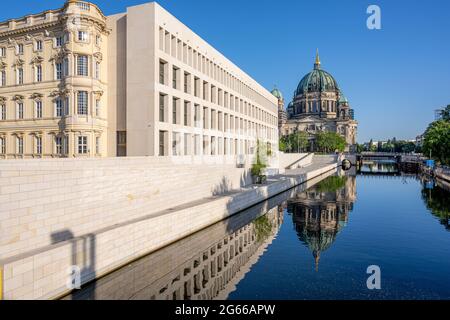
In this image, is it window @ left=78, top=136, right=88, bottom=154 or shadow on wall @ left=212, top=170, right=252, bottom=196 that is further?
window @ left=78, top=136, right=88, bottom=154

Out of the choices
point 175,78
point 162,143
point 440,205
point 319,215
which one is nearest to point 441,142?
point 440,205

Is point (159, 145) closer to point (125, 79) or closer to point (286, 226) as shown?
point (125, 79)

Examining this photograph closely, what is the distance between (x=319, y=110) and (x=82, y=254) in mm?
184204

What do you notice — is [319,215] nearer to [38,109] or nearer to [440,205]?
[440,205]

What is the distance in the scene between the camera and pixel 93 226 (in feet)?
48.8

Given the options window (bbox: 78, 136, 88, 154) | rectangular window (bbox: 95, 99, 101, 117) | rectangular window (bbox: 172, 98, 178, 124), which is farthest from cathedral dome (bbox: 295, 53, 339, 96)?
window (bbox: 78, 136, 88, 154)

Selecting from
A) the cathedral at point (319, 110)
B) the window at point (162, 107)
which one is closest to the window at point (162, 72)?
the window at point (162, 107)

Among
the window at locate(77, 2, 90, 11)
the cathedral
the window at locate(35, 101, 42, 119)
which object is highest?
the cathedral

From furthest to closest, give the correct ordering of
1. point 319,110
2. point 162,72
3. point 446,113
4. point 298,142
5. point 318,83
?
point 318,83
point 319,110
point 298,142
point 446,113
point 162,72

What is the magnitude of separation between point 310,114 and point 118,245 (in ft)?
591

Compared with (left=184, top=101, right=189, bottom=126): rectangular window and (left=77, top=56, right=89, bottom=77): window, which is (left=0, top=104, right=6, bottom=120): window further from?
(left=184, top=101, right=189, bottom=126): rectangular window

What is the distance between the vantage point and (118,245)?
48.6ft

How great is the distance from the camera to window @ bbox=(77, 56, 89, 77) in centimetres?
3167

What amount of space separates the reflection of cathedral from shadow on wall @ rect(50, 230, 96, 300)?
1062 centimetres
